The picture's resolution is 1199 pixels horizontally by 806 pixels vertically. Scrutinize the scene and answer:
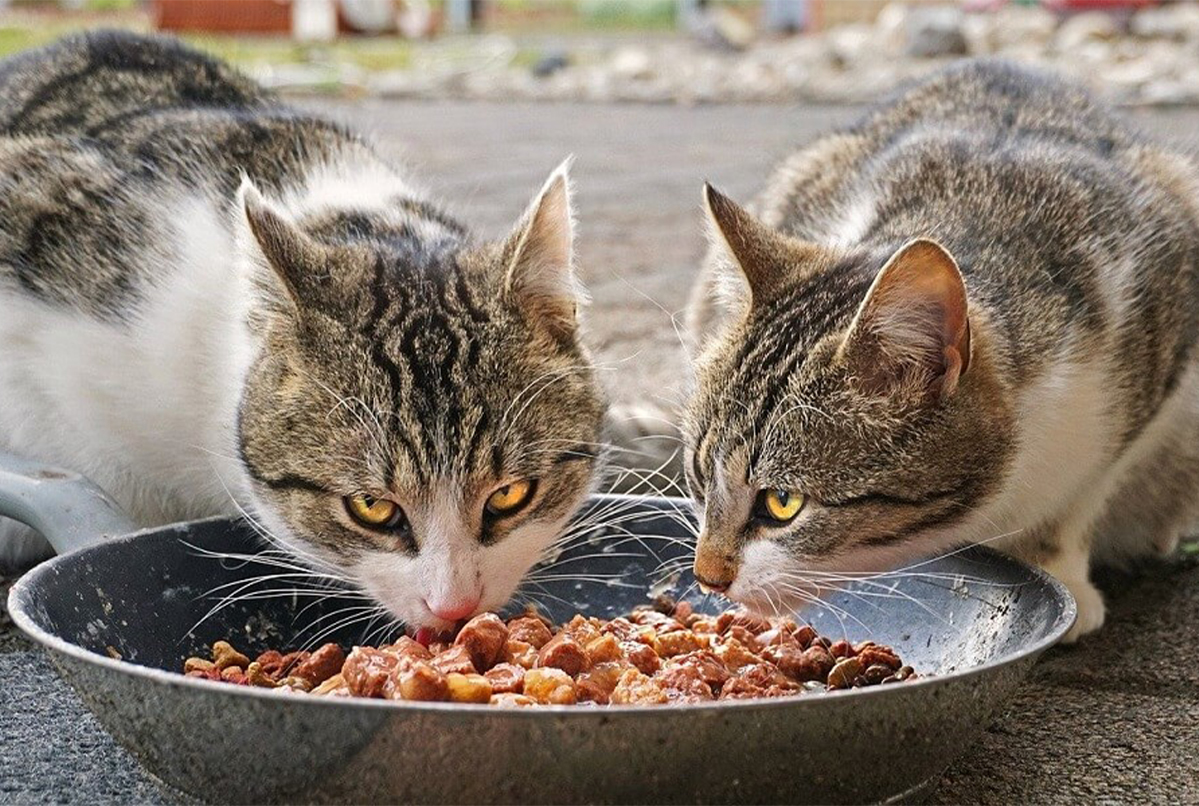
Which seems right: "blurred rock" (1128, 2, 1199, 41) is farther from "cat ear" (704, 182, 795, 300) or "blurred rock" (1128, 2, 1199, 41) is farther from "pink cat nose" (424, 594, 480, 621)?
"pink cat nose" (424, 594, 480, 621)

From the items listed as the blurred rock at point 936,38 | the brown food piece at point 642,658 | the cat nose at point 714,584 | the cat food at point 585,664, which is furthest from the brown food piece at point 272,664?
the blurred rock at point 936,38

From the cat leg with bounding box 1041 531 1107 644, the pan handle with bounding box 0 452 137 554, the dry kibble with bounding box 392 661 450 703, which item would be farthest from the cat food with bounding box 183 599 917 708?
→ the cat leg with bounding box 1041 531 1107 644

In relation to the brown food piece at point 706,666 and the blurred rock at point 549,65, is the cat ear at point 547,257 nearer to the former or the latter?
the brown food piece at point 706,666

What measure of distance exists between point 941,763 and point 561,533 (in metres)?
0.83

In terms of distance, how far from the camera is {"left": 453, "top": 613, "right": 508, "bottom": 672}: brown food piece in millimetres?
2100

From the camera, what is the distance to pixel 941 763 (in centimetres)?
183

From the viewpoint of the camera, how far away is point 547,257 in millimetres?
2504

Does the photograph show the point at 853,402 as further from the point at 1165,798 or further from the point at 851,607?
the point at 1165,798

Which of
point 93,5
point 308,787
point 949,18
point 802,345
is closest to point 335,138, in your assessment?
point 802,345

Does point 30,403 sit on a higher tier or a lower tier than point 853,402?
lower

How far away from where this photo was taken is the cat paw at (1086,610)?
8.89ft

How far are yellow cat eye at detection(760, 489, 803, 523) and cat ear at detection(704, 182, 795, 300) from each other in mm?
346

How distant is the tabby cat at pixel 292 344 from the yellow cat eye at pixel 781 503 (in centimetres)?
35

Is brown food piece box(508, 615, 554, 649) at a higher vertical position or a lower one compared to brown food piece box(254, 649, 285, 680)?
higher
